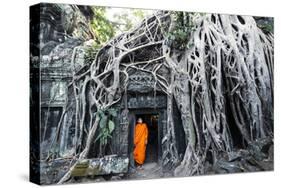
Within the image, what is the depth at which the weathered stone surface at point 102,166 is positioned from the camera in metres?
9.71

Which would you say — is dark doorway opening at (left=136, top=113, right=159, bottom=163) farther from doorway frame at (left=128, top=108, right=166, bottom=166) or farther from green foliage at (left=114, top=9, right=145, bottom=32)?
green foliage at (left=114, top=9, right=145, bottom=32)

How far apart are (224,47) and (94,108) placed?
240 centimetres

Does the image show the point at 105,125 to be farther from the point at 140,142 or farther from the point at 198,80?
the point at 198,80

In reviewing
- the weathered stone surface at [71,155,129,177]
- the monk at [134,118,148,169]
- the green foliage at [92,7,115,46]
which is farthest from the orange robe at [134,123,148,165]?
the green foliage at [92,7,115,46]

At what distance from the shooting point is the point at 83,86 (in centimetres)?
973

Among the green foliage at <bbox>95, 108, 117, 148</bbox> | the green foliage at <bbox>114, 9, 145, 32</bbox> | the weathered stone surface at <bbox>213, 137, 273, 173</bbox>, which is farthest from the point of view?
the weathered stone surface at <bbox>213, 137, 273, 173</bbox>

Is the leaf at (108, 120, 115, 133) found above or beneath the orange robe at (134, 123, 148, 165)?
above

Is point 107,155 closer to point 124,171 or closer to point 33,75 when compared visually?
point 124,171

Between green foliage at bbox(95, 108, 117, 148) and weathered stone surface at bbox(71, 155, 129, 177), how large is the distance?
0.76 feet

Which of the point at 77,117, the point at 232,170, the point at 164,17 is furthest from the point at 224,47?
the point at 77,117

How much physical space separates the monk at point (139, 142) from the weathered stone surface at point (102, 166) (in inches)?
8.2

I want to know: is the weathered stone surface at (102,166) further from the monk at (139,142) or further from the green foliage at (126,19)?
the green foliage at (126,19)

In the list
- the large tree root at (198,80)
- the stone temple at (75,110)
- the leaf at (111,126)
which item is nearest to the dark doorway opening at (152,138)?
the stone temple at (75,110)

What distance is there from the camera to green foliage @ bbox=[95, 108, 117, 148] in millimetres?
9852
